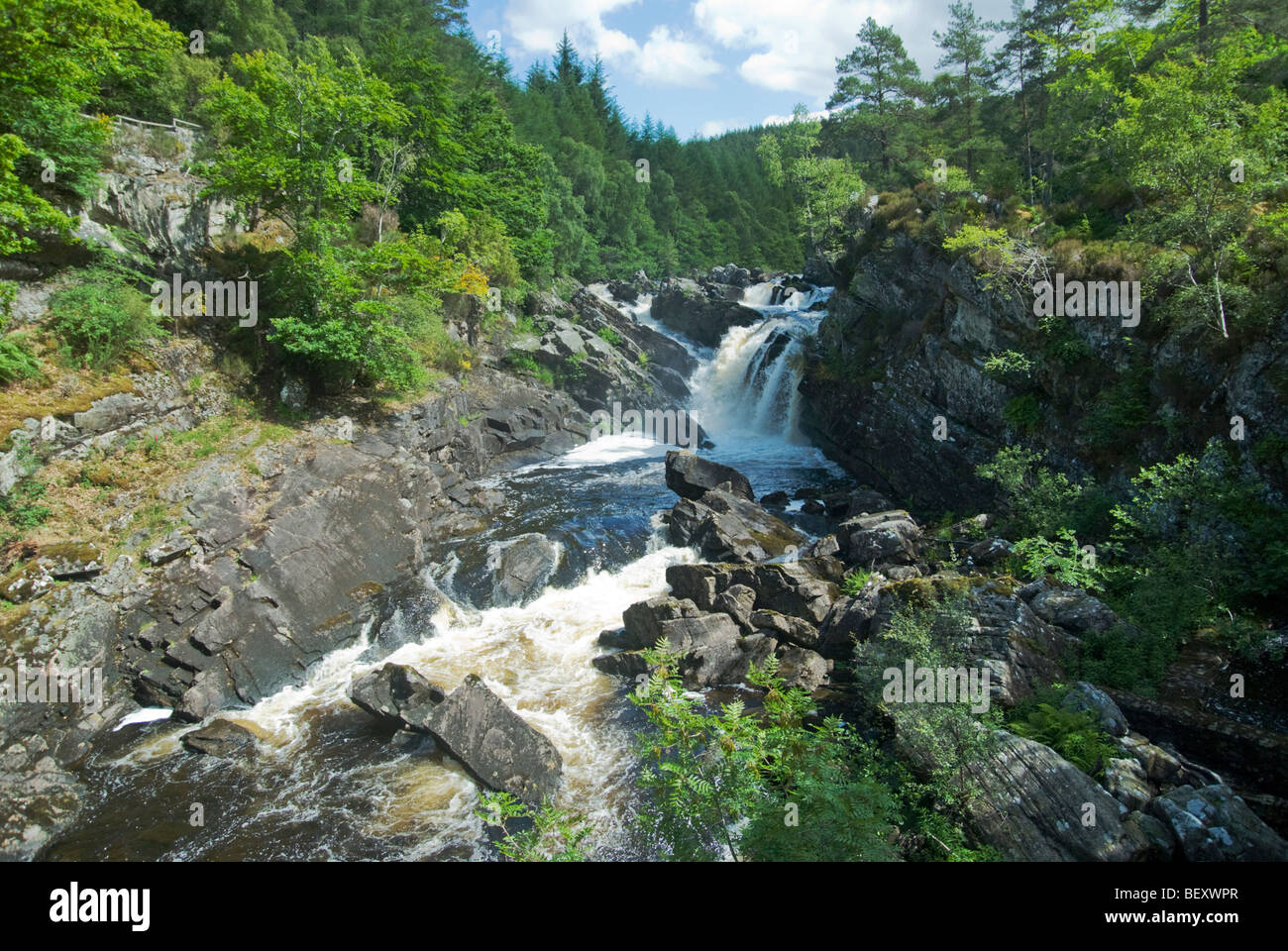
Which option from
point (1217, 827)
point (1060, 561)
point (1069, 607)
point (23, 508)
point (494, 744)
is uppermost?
point (23, 508)

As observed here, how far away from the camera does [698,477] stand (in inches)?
970

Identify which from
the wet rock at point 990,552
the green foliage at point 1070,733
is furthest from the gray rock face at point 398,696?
the wet rock at point 990,552

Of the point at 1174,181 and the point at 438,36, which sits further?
the point at 438,36

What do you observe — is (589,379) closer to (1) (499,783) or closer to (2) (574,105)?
(1) (499,783)

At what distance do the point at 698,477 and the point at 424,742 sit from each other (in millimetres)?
14888

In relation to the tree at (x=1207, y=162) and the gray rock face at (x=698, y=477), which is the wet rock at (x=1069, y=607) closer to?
the tree at (x=1207, y=162)

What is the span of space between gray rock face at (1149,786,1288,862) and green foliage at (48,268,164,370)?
24.1 meters

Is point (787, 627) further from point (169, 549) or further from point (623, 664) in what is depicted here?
point (169, 549)

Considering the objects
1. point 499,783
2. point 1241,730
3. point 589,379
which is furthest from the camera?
point 589,379

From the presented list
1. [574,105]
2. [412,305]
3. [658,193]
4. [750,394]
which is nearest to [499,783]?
[412,305]

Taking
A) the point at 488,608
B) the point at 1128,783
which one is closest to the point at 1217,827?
the point at 1128,783

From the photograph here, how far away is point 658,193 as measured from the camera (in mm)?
74312

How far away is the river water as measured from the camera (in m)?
9.93
